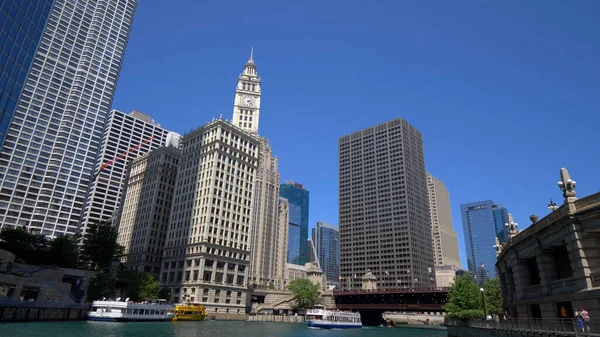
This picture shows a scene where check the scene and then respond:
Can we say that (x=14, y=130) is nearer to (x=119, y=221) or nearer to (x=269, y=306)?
(x=119, y=221)

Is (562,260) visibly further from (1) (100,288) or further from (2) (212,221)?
(2) (212,221)

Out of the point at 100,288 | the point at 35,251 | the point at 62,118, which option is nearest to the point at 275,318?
the point at 100,288

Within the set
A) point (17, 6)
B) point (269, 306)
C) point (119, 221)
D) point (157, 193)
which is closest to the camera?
point (17, 6)

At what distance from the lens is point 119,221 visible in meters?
163

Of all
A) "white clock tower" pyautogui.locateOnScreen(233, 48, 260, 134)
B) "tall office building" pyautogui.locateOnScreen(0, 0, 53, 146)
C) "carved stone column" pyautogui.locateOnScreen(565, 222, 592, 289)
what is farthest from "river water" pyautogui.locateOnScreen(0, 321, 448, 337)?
"white clock tower" pyautogui.locateOnScreen(233, 48, 260, 134)

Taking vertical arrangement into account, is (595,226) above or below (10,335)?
above

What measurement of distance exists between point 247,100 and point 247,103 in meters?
1.70

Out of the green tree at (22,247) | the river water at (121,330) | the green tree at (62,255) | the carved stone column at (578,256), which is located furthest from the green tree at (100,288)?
the carved stone column at (578,256)

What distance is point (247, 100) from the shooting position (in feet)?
542

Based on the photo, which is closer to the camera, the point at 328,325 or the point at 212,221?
the point at 328,325

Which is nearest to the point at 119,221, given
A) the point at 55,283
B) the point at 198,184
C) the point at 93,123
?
the point at 93,123

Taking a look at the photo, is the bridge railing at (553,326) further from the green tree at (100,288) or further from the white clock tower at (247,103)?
the white clock tower at (247,103)

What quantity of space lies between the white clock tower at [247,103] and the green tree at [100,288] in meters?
87.1

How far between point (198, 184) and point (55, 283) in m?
58.7
